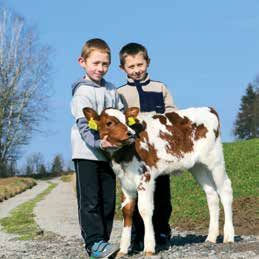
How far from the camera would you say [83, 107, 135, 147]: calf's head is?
6312 mm

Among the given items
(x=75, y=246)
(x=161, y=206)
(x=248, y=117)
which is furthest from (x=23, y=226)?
(x=248, y=117)

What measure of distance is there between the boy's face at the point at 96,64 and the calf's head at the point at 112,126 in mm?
567

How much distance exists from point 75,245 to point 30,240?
165 centimetres

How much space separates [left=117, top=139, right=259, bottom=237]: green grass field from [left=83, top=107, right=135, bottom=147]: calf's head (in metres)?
4.77

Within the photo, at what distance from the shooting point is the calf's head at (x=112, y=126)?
20.7ft

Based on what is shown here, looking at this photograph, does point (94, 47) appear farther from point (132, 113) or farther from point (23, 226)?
point (23, 226)

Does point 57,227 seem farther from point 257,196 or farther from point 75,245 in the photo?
point 257,196

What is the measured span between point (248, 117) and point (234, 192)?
68.0m

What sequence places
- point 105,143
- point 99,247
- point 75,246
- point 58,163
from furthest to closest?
point 58,163, point 75,246, point 99,247, point 105,143

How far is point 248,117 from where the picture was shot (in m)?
83.1

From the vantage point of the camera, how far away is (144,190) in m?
6.61

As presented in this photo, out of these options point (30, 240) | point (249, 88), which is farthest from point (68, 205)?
point (249, 88)

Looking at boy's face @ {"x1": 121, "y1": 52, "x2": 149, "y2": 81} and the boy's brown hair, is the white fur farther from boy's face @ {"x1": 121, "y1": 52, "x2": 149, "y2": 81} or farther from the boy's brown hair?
the boy's brown hair

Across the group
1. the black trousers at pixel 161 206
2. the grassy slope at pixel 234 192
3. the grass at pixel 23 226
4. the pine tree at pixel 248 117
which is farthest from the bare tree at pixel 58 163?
the black trousers at pixel 161 206
